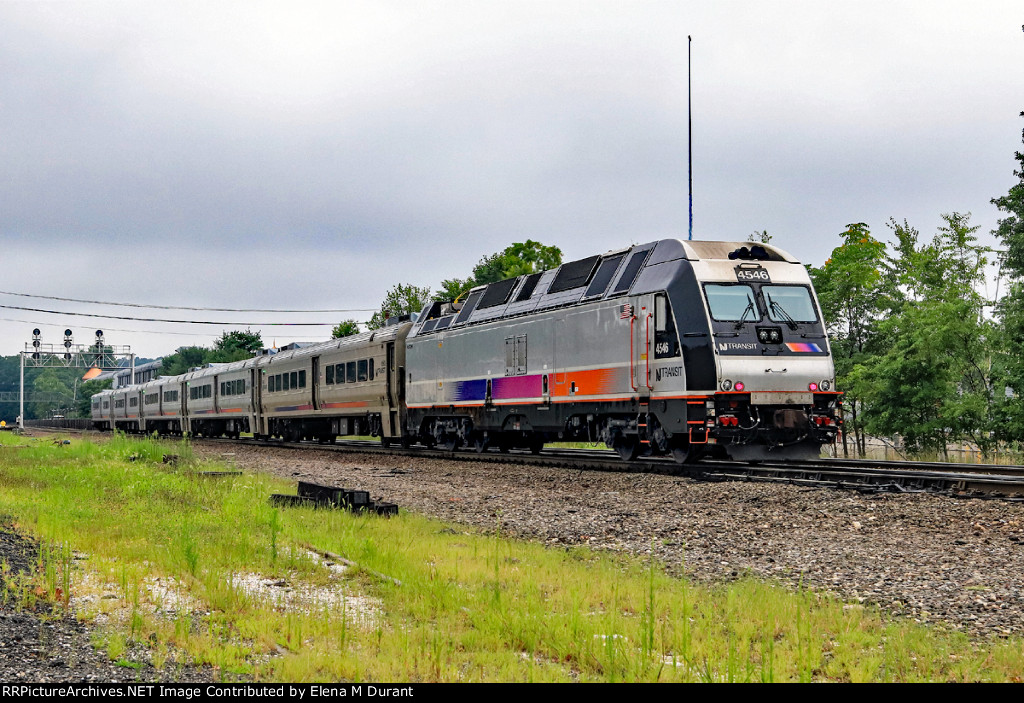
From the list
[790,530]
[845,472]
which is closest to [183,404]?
[845,472]

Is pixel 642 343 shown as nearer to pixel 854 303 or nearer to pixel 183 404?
pixel 854 303

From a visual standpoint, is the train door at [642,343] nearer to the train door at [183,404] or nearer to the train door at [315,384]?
the train door at [315,384]

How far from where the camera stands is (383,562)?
823 cm

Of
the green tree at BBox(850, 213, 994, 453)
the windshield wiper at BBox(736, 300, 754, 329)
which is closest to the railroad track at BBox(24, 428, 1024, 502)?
the windshield wiper at BBox(736, 300, 754, 329)

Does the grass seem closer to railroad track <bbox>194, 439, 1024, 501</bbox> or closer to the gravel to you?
the gravel

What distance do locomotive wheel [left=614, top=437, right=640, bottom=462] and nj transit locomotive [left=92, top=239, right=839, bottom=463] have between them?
0.15 ft

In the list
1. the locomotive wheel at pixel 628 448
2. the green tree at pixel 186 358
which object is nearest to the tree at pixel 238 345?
the green tree at pixel 186 358

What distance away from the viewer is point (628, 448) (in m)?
18.7

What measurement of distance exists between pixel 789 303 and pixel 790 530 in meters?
7.53

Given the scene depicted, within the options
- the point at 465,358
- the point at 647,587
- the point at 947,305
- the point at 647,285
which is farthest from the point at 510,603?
the point at 947,305

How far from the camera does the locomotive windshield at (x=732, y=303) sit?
1620 cm

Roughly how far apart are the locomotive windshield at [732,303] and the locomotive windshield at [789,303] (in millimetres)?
338
